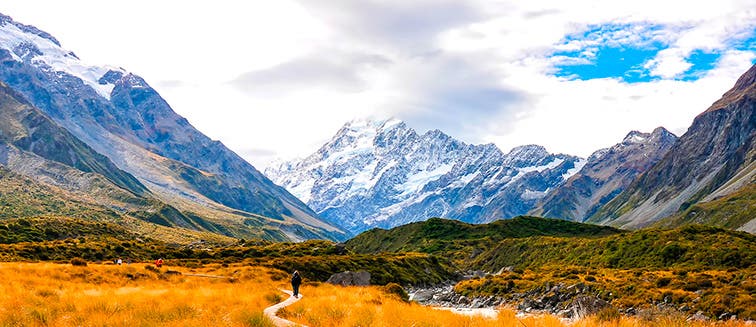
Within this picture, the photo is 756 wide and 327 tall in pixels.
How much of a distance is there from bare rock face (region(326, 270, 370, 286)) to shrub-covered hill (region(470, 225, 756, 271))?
5190 centimetres

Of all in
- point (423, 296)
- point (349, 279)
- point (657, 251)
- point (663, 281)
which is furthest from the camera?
point (657, 251)

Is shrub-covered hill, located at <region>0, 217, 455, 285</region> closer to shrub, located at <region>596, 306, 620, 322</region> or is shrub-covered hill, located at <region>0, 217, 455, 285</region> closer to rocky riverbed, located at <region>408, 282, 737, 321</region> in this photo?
rocky riverbed, located at <region>408, 282, 737, 321</region>

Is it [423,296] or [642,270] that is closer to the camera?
[423,296]

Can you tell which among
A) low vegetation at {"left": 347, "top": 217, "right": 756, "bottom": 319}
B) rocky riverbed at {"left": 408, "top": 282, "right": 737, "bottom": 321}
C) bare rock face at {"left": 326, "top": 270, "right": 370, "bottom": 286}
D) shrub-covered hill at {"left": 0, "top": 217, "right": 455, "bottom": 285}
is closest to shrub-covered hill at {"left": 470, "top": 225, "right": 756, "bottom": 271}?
low vegetation at {"left": 347, "top": 217, "right": 756, "bottom": 319}

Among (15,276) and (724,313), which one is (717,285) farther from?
(15,276)

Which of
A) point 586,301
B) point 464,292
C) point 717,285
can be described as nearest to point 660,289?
point 717,285

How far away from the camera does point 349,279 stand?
231 ft

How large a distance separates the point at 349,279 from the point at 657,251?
62.6 meters

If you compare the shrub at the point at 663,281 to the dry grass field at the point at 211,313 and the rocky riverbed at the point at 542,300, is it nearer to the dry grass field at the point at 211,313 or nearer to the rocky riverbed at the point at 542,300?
the rocky riverbed at the point at 542,300

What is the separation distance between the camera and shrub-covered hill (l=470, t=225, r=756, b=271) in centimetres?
8825

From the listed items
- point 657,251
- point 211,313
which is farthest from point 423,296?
point 211,313

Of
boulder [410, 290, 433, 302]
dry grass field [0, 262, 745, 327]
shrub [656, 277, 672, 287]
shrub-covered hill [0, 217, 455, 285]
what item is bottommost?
boulder [410, 290, 433, 302]

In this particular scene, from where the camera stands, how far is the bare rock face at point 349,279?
67.2 meters

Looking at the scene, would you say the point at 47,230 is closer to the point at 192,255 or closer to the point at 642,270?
the point at 192,255
